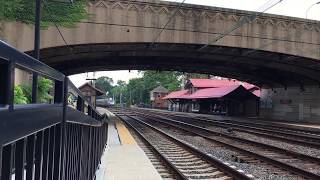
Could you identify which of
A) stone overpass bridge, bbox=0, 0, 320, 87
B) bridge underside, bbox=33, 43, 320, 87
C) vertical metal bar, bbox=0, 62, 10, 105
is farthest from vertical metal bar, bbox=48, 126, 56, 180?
bridge underside, bbox=33, 43, 320, 87

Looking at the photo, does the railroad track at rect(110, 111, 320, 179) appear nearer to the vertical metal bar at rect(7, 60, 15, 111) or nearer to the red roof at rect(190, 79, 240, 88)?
the vertical metal bar at rect(7, 60, 15, 111)

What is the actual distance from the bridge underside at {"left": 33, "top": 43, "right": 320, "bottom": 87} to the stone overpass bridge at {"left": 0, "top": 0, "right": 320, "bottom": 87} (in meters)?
0.08

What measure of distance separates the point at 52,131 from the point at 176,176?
29.3ft

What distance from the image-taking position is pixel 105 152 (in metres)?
17.3

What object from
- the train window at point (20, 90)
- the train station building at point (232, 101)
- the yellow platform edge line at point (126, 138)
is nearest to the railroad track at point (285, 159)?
the yellow platform edge line at point (126, 138)

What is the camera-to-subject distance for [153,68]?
57.7 meters

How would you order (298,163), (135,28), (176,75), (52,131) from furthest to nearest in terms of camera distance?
(176,75) < (135,28) < (298,163) < (52,131)

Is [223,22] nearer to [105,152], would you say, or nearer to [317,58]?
[317,58]

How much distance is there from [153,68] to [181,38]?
2161 cm

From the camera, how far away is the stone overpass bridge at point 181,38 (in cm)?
3378

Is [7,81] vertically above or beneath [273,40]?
beneath

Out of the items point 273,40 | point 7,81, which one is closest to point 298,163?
point 7,81

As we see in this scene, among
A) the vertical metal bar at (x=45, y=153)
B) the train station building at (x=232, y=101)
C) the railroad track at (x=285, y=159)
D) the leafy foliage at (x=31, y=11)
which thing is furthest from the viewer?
the train station building at (x=232, y=101)

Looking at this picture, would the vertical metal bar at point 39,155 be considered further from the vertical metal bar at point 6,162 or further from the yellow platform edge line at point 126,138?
the yellow platform edge line at point 126,138
